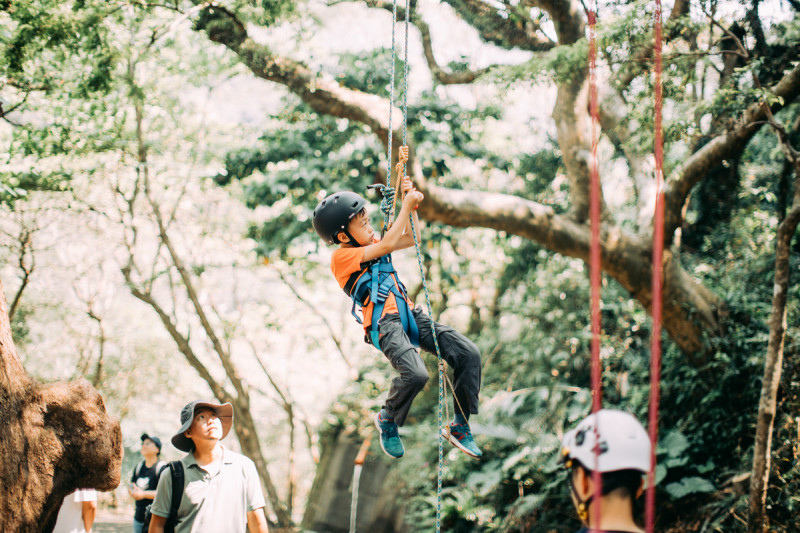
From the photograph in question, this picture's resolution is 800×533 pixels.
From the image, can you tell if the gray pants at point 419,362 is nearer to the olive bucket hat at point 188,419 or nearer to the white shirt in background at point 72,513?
the olive bucket hat at point 188,419

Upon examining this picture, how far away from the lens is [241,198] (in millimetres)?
8391

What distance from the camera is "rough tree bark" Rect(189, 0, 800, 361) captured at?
20.0ft

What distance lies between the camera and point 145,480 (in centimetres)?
502

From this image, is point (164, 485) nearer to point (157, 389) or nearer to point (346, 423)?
point (346, 423)

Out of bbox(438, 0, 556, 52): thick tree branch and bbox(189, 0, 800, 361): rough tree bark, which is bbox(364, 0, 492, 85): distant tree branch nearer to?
bbox(438, 0, 556, 52): thick tree branch

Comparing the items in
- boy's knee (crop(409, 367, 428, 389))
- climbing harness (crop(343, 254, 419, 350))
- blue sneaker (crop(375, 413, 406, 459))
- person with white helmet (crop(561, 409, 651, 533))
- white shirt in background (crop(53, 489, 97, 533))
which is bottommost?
white shirt in background (crop(53, 489, 97, 533))

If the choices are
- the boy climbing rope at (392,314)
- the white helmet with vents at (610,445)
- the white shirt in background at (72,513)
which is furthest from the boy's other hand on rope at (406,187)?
the white shirt in background at (72,513)

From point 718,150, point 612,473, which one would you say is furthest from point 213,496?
point 718,150

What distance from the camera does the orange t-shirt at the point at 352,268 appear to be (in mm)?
3568

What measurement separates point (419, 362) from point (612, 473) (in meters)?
1.61

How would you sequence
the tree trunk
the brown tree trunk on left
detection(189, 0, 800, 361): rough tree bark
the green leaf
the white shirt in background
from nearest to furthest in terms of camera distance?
1. the brown tree trunk on left
2. the white shirt in background
3. the tree trunk
4. detection(189, 0, 800, 361): rough tree bark
5. the green leaf

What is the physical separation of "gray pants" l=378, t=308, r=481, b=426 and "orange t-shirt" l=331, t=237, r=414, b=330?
68 mm

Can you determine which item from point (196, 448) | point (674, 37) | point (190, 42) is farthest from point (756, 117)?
point (190, 42)

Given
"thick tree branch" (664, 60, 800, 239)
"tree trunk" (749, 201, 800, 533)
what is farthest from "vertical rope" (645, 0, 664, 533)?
"tree trunk" (749, 201, 800, 533)
